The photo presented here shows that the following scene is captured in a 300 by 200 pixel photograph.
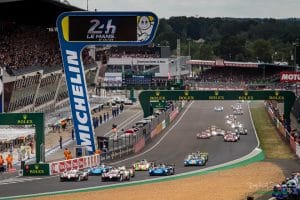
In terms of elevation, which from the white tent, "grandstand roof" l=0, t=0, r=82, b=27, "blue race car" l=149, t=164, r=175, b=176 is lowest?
"blue race car" l=149, t=164, r=175, b=176

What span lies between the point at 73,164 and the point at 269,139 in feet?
106

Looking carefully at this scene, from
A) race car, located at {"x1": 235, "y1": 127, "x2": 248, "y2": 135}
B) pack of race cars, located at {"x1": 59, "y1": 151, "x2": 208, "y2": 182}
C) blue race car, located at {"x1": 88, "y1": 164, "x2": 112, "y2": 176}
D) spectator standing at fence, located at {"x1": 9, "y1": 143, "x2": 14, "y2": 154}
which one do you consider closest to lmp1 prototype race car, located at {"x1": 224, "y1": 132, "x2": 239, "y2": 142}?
race car, located at {"x1": 235, "y1": 127, "x2": 248, "y2": 135}

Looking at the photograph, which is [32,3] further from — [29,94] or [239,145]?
[239,145]

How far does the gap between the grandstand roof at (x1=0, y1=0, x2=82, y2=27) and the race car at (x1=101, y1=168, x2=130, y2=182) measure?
1212 inches

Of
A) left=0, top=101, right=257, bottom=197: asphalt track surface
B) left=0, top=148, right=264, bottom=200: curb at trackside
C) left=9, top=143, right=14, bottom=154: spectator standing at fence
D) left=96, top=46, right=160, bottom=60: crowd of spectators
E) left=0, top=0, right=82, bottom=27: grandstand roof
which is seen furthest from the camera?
left=96, top=46, right=160, bottom=60: crowd of spectators

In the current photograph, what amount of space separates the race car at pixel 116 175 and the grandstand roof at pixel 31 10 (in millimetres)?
30773

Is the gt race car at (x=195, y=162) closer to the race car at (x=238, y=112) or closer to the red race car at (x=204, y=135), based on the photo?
the red race car at (x=204, y=135)

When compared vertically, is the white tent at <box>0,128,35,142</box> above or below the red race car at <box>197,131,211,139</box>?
above

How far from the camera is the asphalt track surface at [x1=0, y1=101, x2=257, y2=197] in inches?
1775

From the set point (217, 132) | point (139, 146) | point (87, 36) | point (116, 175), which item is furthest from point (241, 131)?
point (116, 175)

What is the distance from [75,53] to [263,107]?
8186 centimetres

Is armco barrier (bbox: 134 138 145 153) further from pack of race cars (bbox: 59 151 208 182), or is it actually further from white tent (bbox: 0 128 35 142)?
pack of race cars (bbox: 59 151 208 182)

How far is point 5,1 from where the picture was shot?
73.3 metres

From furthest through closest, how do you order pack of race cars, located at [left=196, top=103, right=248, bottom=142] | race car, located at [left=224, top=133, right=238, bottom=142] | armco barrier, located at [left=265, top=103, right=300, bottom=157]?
pack of race cars, located at [left=196, top=103, right=248, bottom=142] → race car, located at [left=224, top=133, right=238, bottom=142] → armco barrier, located at [left=265, top=103, right=300, bottom=157]
